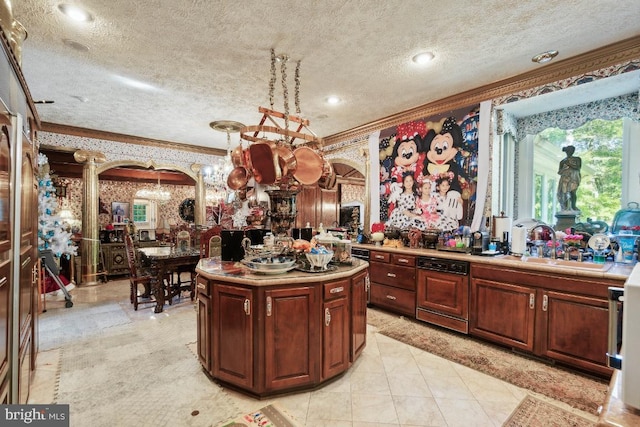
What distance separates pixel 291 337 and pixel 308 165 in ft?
4.64

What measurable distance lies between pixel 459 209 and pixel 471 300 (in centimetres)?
120

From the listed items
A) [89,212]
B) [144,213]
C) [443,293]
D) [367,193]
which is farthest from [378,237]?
[144,213]

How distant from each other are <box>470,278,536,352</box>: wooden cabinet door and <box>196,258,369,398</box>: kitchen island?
1619 millimetres

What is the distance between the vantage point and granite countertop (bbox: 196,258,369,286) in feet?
6.93

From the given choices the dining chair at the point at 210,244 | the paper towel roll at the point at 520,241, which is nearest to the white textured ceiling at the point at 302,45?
the paper towel roll at the point at 520,241

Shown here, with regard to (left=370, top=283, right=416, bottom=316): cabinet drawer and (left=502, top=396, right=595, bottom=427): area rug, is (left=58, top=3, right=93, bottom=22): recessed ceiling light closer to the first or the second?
(left=370, top=283, right=416, bottom=316): cabinet drawer

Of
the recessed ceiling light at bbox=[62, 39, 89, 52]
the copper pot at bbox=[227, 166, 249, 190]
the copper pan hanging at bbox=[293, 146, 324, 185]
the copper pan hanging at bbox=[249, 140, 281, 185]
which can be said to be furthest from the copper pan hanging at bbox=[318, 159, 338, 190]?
the recessed ceiling light at bbox=[62, 39, 89, 52]

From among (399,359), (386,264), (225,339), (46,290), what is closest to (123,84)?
(225,339)

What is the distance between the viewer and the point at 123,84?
11.6 feet

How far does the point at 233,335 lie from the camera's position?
220 cm

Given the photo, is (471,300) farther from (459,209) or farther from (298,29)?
(298,29)

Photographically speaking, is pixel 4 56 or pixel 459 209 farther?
pixel 459 209

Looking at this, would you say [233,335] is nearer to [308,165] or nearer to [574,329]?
[308,165]

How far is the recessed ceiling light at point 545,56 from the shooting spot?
2.76 meters
